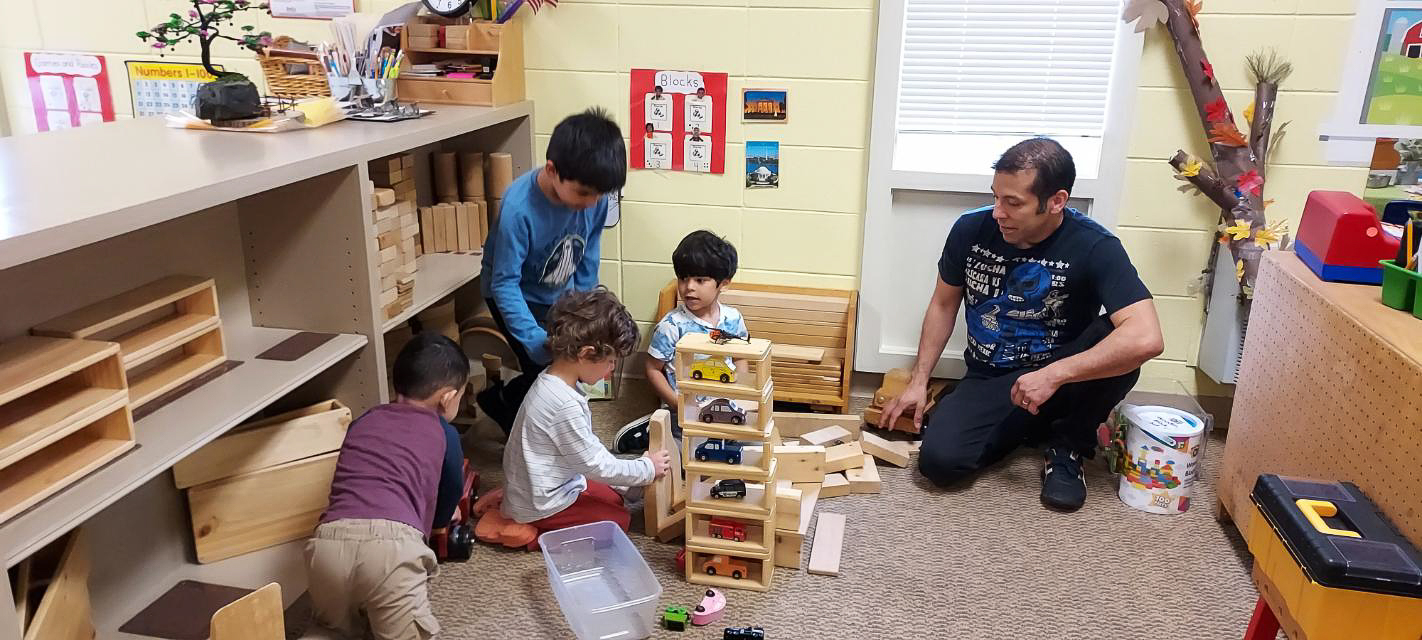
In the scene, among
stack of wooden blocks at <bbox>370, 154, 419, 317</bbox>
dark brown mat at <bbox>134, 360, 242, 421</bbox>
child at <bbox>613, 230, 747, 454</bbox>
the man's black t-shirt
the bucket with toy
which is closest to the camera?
dark brown mat at <bbox>134, 360, 242, 421</bbox>

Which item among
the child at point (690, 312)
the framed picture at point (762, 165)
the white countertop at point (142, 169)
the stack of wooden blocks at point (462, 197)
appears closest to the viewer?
the white countertop at point (142, 169)

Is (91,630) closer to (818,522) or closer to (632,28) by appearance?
(818,522)

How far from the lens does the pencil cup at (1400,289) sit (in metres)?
1.80

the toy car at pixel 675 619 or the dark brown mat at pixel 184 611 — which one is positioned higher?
the dark brown mat at pixel 184 611

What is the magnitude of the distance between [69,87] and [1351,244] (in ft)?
12.4

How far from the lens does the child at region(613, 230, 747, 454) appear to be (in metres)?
2.67

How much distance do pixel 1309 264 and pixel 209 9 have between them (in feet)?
10.6

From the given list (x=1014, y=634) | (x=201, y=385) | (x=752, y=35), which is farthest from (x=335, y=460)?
(x=752, y=35)

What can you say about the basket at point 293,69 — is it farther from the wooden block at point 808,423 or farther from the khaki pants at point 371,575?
the wooden block at point 808,423

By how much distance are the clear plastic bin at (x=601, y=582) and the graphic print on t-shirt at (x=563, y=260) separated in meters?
0.77

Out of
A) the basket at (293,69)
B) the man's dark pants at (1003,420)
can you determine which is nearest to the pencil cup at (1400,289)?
the man's dark pants at (1003,420)

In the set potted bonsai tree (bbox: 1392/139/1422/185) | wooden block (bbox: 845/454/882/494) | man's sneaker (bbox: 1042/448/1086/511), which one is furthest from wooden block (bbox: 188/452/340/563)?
potted bonsai tree (bbox: 1392/139/1422/185)

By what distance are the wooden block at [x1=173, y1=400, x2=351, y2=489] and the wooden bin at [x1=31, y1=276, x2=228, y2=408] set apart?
19cm

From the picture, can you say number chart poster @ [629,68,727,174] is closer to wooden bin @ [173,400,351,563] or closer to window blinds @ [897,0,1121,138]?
window blinds @ [897,0,1121,138]
